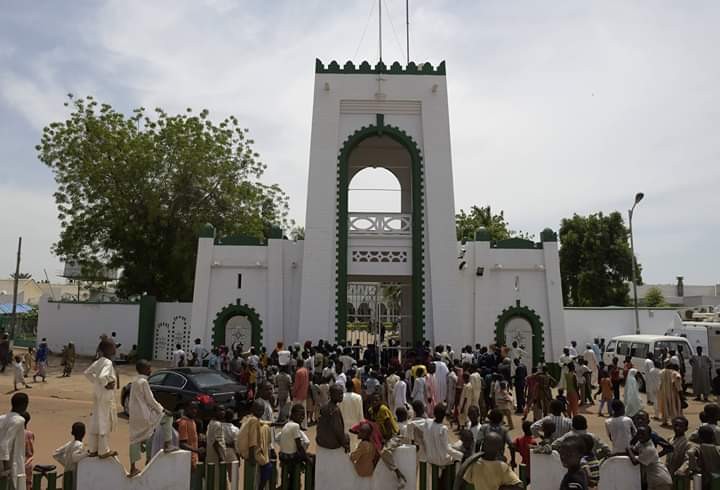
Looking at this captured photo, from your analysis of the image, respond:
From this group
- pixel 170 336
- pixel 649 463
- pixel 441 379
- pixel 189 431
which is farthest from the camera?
pixel 170 336

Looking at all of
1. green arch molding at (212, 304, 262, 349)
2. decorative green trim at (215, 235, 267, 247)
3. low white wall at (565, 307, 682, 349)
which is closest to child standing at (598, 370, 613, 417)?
low white wall at (565, 307, 682, 349)

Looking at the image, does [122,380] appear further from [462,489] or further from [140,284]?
[462,489]

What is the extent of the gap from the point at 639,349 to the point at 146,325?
54.5 feet

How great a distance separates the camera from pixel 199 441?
716 cm

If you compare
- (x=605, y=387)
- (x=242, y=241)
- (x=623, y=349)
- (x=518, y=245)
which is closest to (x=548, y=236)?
(x=518, y=245)

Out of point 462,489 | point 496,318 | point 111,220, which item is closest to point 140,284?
point 111,220

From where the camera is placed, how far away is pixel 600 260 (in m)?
35.2

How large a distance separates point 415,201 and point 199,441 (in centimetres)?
1276

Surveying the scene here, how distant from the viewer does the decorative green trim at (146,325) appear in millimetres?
21938

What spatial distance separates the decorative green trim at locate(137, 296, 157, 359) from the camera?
2194 centimetres

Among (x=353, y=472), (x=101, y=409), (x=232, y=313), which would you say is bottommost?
(x=353, y=472)

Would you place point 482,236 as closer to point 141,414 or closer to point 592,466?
point 592,466

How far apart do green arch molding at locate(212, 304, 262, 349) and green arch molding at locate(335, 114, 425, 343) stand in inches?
104

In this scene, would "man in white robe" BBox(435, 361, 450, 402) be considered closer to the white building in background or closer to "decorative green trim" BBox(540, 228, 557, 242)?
the white building in background
